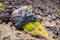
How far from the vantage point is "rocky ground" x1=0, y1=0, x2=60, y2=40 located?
1192cm

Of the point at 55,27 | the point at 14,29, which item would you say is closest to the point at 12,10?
the point at 14,29

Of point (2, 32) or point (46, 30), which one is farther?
point (46, 30)

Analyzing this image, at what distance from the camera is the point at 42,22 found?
14602mm

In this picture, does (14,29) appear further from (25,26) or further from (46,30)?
(46,30)

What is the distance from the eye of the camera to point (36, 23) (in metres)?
13.1

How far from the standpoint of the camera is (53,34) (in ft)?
43.3

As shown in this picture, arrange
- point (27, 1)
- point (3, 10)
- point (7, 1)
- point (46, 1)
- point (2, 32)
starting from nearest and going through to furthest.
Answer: point (2, 32)
point (3, 10)
point (7, 1)
point (27, 1)
point (46, 1)

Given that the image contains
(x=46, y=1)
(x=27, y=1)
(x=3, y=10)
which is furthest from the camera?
(x=46, y=1)

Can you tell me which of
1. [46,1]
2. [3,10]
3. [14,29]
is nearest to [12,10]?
[3,10]

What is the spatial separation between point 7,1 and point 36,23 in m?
4.68

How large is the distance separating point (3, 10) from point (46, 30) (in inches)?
131

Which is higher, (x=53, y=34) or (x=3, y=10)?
(x=3, y=10)

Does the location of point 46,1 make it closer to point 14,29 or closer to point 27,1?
point 27,1

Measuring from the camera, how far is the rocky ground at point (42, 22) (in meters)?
11.9
